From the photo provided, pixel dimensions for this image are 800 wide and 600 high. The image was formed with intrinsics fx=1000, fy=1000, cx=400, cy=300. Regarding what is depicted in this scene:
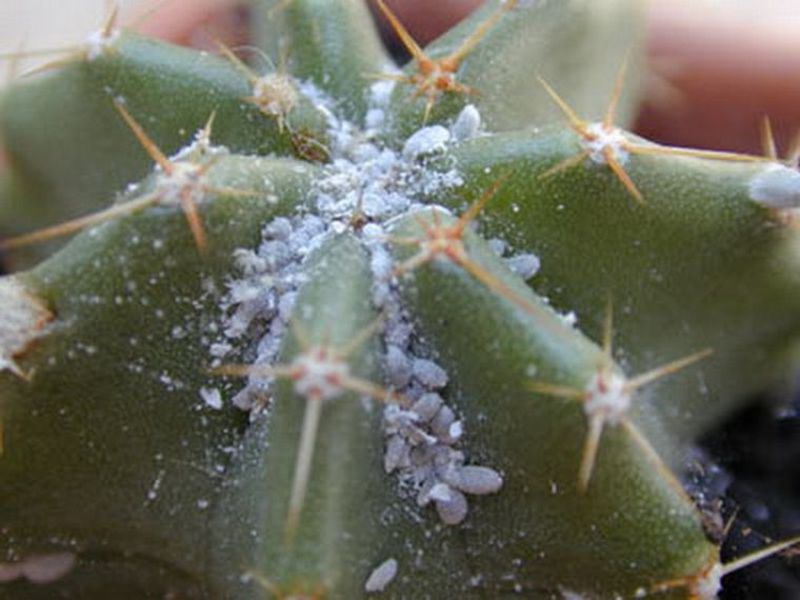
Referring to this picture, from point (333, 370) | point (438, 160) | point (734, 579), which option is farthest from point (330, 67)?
point (734, 579)

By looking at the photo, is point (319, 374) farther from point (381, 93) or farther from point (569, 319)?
point (381, 93)

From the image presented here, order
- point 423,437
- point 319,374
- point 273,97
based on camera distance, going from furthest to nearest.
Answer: point 273,97, point 423,437, point 319,374

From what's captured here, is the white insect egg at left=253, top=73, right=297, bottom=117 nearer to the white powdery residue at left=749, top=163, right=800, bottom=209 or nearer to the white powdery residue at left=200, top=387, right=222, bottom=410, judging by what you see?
the white powdery residue at left=200, top=387, right=222, bottom=410

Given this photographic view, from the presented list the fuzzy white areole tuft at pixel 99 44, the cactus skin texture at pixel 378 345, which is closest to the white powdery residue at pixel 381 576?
the cactus skin texture at pixel 378 345

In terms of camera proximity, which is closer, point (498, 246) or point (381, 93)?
point (498, 246)

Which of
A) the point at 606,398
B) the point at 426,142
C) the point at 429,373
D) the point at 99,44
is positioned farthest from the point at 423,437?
the point at 99,44

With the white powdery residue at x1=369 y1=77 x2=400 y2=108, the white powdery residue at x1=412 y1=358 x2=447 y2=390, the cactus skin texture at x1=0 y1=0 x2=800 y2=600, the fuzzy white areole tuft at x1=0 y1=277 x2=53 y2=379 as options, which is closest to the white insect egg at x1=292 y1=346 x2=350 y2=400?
the cactus skin texture at x1=0 y1=0 x2=800 y2=600
